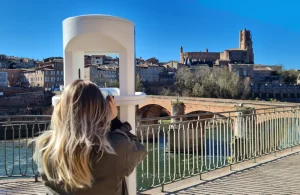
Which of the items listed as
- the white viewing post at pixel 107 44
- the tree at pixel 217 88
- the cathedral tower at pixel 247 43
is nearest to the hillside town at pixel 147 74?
the cathedral tower at pixel 247 43

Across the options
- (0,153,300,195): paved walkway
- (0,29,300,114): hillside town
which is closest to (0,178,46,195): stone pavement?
(0,153,300,195): paved walkway

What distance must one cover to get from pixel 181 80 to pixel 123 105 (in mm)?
47444

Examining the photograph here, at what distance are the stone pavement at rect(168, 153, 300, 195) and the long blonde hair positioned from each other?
2645mm

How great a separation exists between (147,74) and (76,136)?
74417mm

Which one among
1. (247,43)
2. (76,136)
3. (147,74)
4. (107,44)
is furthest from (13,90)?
(247,43)

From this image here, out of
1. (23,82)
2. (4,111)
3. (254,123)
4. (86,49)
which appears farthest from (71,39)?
(23,82)

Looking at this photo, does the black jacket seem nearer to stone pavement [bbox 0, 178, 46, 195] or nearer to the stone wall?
stone pavement [bbox 0, 178, 46, 195]

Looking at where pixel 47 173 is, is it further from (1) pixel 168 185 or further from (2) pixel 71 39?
(1) pixel 168 185

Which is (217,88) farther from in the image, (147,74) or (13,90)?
(147,74)

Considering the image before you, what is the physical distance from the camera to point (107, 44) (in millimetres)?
2711

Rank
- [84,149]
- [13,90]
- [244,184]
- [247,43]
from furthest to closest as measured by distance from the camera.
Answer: [247,43]
[13,90]
[244,184]
[84,149]

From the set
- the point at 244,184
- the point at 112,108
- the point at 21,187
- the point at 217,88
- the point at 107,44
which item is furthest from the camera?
the point at 217,88

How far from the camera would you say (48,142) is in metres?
1.49

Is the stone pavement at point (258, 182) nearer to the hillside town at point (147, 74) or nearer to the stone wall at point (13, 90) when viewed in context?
the hillside town at point (147, 74)
